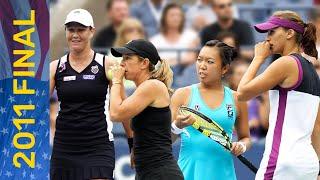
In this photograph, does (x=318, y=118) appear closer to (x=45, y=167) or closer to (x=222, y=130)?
(x=222, y=130)

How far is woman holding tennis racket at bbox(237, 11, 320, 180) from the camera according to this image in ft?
20.0

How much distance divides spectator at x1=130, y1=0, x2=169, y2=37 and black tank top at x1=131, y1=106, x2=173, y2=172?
7113mm

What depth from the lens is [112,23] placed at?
520 inches

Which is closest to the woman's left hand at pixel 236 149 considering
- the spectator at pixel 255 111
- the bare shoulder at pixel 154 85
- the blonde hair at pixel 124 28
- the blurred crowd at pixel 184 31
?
the bare shoulder at pixel 154 85

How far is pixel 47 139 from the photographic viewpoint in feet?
23.6

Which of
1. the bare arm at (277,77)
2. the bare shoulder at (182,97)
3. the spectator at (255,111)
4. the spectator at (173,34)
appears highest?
the bare arm at (277,77)

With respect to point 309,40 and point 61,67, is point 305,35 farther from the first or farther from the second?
point 61,67

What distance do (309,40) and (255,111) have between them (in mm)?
5079

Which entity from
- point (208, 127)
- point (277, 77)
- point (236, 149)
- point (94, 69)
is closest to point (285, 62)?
point (277, 77)

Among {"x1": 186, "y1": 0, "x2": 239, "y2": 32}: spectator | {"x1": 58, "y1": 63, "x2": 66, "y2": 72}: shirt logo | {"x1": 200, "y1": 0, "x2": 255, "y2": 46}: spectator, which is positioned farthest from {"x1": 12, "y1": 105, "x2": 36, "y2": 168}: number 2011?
{"x1": 186, "y1": 0, "x2": 239, "y2": 32}: spectator

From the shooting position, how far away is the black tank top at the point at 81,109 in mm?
7340

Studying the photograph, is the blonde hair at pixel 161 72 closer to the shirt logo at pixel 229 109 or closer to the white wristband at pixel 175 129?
the white wristband at pixel 175 129

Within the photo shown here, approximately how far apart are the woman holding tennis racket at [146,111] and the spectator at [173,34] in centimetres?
587

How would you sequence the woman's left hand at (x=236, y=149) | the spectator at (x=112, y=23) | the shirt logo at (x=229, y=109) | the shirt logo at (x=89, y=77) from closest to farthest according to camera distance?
the woman's left hand at (x=236, y=149)
the shirt logo at (x=229, y=109)
the shirt logo at (x=89, y=77)
the spectator at (x=112, y=23)
